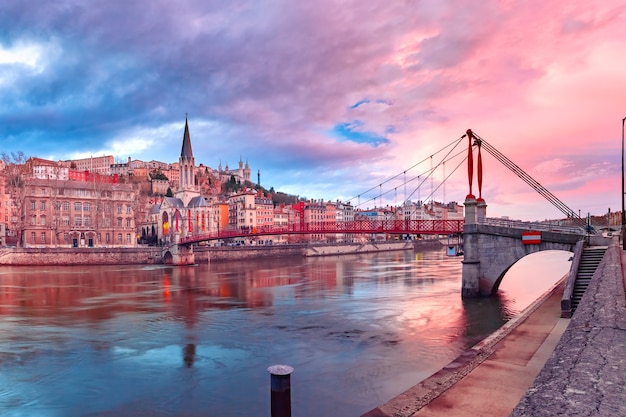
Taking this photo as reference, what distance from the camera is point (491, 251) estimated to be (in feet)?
73.5

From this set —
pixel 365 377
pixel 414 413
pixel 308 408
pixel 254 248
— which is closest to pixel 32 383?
pixel 308 408

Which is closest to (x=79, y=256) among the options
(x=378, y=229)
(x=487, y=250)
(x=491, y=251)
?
(x=378, y=229)

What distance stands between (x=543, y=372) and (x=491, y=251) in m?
19.9

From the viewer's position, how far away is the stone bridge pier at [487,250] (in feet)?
70.8

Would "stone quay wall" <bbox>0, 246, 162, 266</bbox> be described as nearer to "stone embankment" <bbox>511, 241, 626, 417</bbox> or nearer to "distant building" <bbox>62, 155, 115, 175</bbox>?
"stone embankment" <bbox>511, 241, 626, 417</bbox>

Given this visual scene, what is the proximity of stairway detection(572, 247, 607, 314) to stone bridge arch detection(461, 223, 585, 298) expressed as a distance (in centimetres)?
214

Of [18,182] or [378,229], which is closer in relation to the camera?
[378,229]

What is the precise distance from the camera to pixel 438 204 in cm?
19488

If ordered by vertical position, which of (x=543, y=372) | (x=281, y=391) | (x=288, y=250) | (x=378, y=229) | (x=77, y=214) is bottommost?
(x=288, y=250)

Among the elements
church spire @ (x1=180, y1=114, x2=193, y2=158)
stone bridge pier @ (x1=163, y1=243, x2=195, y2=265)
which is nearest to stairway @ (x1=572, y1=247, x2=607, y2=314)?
stone bridge pier @ (x1=163, y1=243, x2=195, y2=265)

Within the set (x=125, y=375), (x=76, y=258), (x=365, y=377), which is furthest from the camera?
(x=76, y=258)

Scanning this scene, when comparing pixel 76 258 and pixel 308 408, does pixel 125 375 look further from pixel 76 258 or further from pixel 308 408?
pixel 76 258

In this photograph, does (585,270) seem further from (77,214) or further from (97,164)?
(97,164)

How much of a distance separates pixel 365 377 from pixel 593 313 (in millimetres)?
6540
